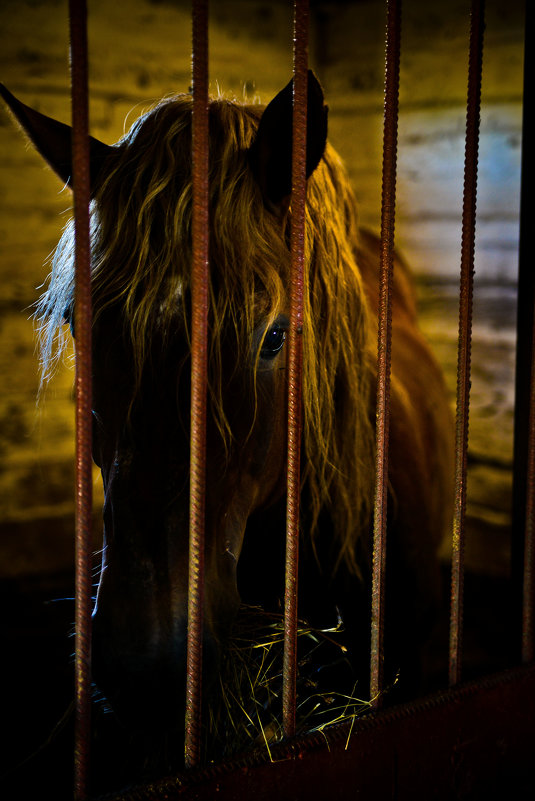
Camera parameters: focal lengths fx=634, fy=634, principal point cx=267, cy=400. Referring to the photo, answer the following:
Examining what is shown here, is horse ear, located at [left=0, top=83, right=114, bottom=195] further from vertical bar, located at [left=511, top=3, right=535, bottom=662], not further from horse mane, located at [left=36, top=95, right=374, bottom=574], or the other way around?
vertical bar, located at [left=511, top=3, right=535, bottom=662]

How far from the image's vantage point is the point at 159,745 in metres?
0.94

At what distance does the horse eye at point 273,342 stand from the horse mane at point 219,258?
33mm

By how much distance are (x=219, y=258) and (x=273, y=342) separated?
0.16 m

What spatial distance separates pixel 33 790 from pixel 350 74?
3.33 m

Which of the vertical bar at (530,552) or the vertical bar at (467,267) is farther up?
the vertical bar at (467,267)

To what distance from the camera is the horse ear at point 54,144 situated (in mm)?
1086

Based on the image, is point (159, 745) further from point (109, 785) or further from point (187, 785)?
point (109, 785)

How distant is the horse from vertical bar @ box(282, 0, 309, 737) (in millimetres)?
45

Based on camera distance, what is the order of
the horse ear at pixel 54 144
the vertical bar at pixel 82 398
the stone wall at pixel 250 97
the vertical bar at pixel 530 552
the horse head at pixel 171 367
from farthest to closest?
the stone wall at pixel 250 97, the vertical bar at pixel 530 552, the horse ear at pixel 54 144, the horse head at pixel 171 367, the vertical bar at pixel 82 398

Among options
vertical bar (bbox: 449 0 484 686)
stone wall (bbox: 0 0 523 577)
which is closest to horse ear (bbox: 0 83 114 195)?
vertical bar (bbox: 449 0 484 686)

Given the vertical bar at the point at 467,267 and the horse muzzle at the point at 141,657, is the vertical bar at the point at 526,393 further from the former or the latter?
the horse muzzle at the point at 141,657

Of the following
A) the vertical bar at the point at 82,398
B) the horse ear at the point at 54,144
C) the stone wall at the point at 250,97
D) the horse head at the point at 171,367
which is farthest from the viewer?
the stone wall at the point at 250,97

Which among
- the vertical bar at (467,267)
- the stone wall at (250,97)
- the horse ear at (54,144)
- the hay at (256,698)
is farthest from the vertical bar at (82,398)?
the stone wall at (250,97)

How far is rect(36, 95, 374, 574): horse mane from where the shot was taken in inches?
36.3
